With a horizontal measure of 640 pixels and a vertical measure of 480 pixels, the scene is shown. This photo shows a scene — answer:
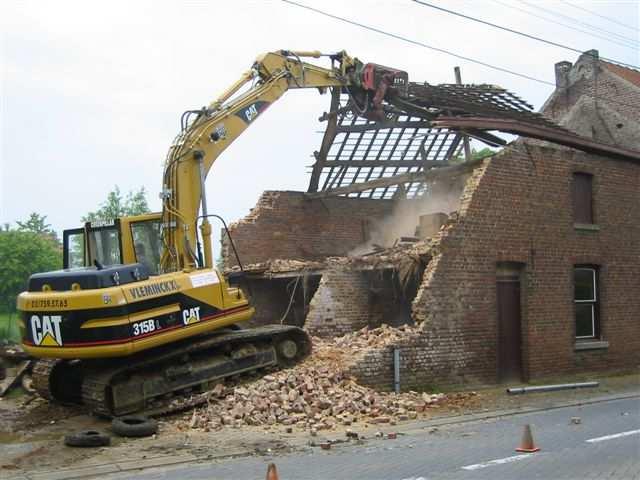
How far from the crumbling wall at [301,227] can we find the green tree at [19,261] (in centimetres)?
1399

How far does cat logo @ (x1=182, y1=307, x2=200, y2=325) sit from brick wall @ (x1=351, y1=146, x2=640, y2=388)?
300 cm

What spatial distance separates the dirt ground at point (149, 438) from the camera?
9664mm

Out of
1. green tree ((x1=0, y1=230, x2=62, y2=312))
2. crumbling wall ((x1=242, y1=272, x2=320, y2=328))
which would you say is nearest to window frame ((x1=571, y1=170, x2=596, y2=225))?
crumbling wall ((x1=242, y1=272, x2=320, y2=328))

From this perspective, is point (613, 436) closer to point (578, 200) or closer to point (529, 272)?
point (529, 272)

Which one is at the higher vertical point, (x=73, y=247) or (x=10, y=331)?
(x=73, y=247)

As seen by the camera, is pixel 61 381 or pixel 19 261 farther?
pixel 19 261

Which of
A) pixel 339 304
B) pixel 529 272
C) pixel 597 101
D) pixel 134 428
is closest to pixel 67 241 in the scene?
pixel 134 428

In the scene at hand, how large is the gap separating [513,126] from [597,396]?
6.05m

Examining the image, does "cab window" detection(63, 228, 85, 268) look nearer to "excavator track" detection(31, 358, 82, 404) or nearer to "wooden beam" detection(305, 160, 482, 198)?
"excavator track" detection(31, 358, 82, 404)

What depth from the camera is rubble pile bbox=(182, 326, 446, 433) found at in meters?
11.7

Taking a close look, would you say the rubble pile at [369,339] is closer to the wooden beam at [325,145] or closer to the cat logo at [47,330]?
the cat logo at [47,330]

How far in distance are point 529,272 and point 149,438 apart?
378 inches

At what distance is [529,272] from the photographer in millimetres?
17047

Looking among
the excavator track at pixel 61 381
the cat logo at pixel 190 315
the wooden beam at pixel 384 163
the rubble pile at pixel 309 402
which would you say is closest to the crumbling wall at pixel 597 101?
the wooden beam at pixel 384 163
